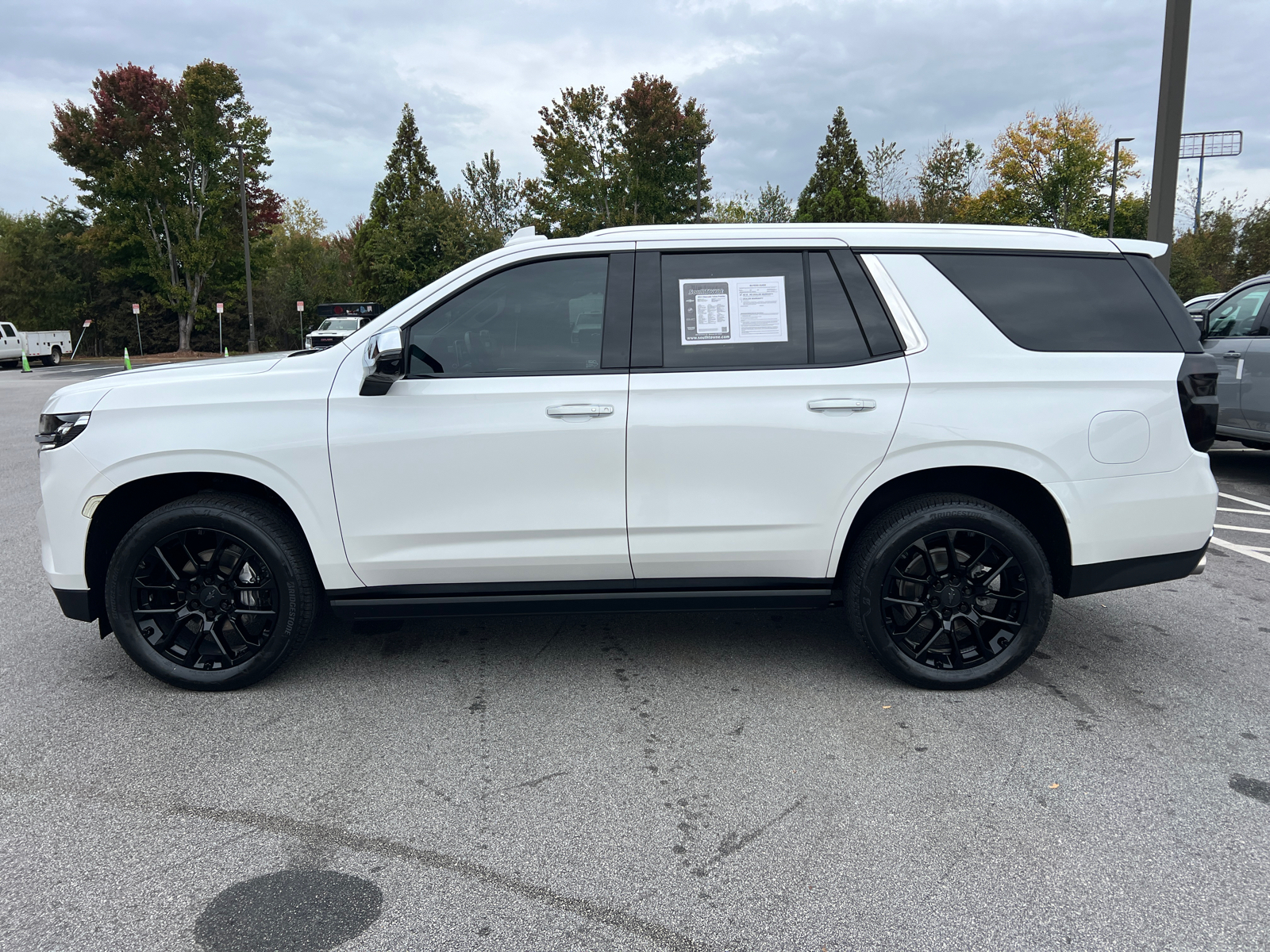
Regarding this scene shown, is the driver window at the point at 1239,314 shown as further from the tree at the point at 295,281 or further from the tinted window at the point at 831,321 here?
the tree at the point at 295,281

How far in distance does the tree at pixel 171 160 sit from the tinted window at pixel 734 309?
43.0 meters

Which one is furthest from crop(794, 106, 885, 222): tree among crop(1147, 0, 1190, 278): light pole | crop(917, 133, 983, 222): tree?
crop(1147, 0, 1190, 278): light pole

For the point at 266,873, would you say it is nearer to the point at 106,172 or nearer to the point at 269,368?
the point at 269,368

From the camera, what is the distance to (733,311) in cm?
368

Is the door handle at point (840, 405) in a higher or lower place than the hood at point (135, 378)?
lower

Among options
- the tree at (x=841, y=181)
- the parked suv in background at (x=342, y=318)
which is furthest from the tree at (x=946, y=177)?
the parked suv in background at (x=342, y=318)

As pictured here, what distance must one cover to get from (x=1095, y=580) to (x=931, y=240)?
1.63m

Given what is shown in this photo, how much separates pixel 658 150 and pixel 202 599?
1654 inches

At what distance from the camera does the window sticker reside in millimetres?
3660

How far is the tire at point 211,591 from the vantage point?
362 cm

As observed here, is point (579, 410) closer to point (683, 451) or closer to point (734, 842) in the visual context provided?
point (683, 451)

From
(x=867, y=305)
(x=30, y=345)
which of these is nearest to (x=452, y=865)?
(x=867, y=305)

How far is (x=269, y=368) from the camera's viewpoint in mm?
3721

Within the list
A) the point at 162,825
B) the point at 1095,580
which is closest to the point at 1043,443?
the point at 1095,580
